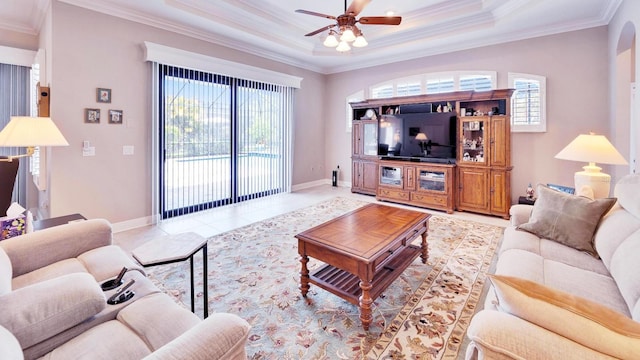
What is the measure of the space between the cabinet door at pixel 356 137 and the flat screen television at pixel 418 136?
606mm

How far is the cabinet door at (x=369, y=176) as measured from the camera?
21.9 ft

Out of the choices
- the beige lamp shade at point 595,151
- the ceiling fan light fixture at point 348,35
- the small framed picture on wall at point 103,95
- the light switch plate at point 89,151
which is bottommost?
the beige lamp shade at point 595,151

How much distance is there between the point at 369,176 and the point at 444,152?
180 cm

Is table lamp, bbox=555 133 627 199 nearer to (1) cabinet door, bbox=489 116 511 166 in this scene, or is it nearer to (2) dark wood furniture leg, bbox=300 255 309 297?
(1) cabinet door, bbox=489 116 511 166

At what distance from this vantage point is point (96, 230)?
2131 millimetres

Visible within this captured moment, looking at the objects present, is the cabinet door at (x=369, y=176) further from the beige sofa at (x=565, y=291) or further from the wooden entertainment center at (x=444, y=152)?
the beige sofa at (x=565, y=291)

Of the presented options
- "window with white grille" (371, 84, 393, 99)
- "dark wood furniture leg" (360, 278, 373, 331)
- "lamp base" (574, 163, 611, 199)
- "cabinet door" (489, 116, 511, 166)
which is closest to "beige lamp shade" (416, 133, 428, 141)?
"cabinet door" (489, 116, 511, 166)

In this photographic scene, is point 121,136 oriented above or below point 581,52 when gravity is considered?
below

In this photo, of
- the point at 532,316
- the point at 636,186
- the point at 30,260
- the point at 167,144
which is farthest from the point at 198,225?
the point at 636,186

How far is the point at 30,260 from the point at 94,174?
8.56 feet

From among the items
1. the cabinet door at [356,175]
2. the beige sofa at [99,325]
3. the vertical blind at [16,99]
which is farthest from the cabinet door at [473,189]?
the vertical blind at [16,99]

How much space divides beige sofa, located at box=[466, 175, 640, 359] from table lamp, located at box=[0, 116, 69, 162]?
302 centimetres

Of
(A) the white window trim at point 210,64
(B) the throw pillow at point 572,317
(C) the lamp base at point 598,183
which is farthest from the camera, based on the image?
(A) the white window trim at point 210,64

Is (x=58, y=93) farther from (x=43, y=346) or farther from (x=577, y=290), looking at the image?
(x=577, y=290)
